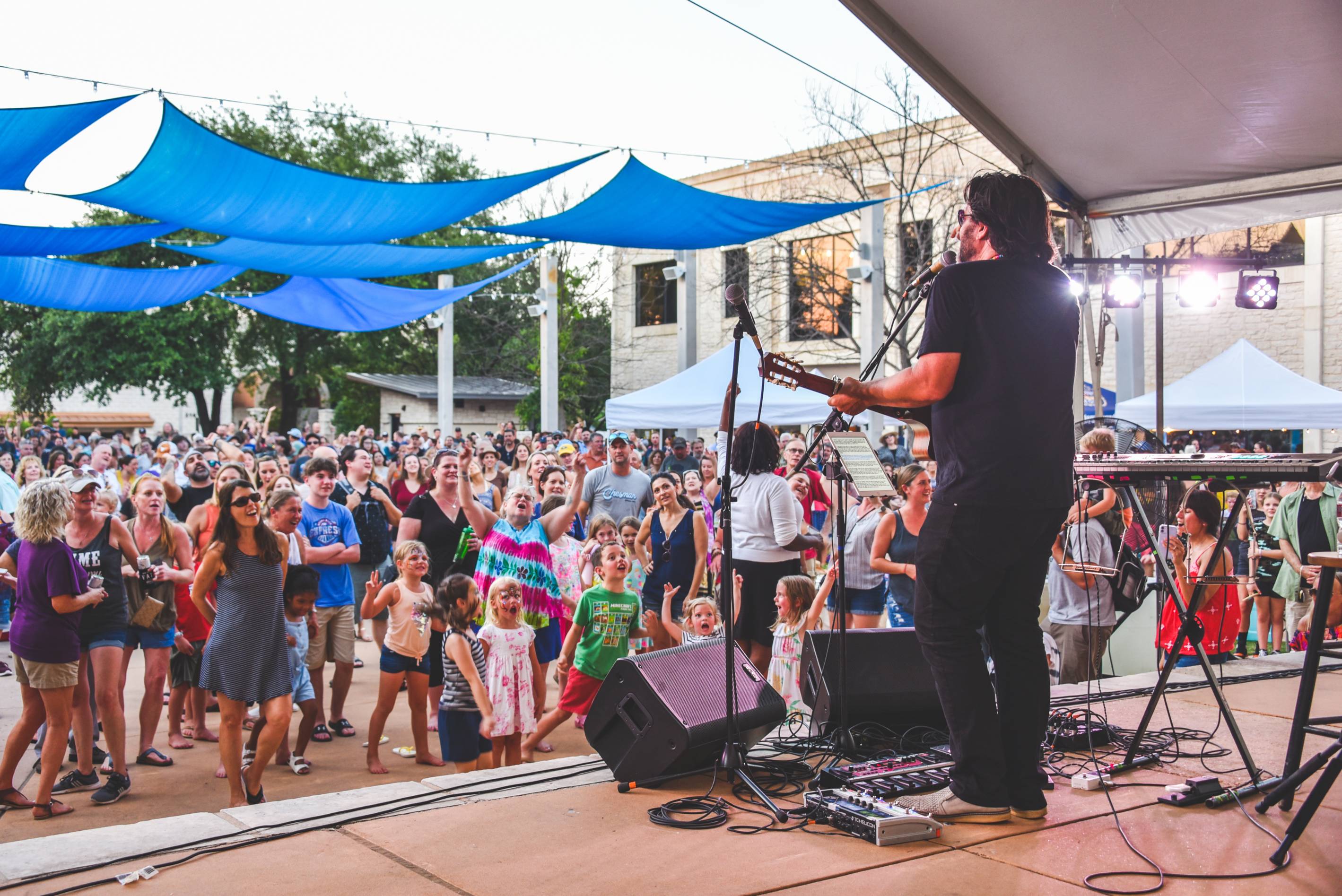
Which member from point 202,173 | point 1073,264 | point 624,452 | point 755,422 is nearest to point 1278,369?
point 1073,264

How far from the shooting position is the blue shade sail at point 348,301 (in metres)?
12.9

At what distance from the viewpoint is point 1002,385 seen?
2799mm

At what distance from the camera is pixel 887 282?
23.3m

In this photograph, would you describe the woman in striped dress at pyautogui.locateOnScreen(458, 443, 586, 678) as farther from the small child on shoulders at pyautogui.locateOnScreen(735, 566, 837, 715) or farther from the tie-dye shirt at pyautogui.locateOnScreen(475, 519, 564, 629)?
the small child on shoulders at pyautogui.locateOnScreen(735, 566, 837, 715)

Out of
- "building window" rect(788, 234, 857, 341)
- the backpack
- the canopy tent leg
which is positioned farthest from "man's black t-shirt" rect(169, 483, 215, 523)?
"building window" rect(788, 234, 857, 341)

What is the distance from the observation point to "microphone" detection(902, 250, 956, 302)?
3195mm

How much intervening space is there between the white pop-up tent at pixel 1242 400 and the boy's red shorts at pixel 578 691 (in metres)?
8.03

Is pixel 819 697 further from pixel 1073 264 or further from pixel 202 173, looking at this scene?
pixel 202 173

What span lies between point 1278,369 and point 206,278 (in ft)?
44.0

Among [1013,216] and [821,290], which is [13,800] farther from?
[821,290]

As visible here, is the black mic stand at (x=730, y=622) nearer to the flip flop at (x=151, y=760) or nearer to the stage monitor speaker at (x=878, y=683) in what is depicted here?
the stage monitor speaker at (x=878, y=683)

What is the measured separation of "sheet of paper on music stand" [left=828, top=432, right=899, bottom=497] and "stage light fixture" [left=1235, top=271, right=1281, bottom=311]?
6.45 meters

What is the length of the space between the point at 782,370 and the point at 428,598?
3.69 metres

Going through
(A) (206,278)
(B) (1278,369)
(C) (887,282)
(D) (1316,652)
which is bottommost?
(D) (1316,652)
